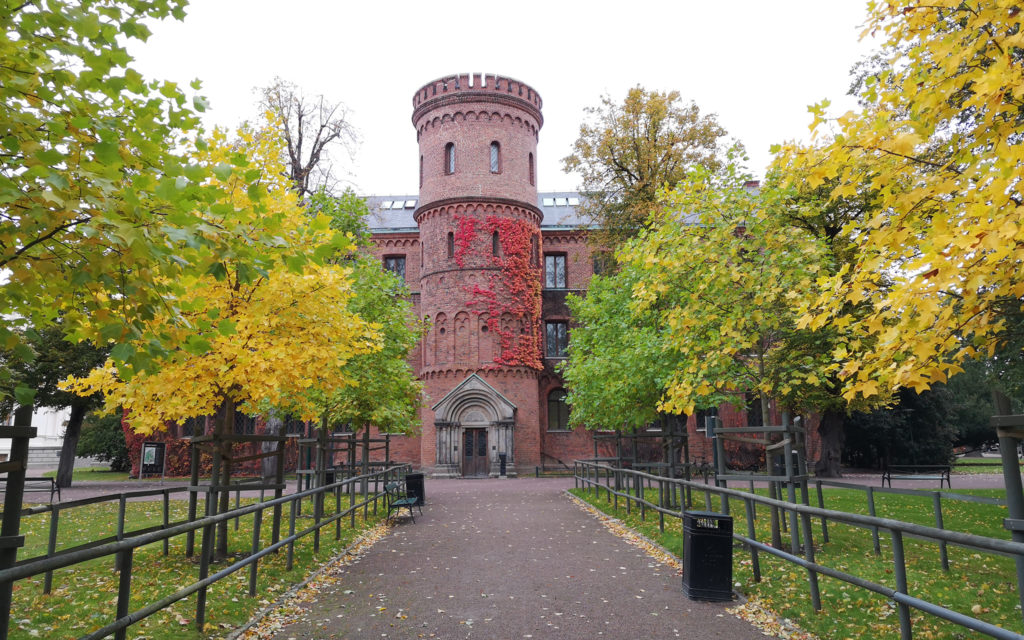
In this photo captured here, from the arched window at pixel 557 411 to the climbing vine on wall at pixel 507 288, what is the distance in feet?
8.25

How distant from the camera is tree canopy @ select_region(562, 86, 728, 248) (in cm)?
2623

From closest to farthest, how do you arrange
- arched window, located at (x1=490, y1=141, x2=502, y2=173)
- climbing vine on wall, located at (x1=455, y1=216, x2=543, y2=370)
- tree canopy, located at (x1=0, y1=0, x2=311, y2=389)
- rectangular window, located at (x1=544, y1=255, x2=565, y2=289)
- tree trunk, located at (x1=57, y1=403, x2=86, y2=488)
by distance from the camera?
tree canopy, located at (x1=0, y1=0, x2=311, y2=389) < tree trunk, located at (x1=57, y1=403, x2=86, y2=488) < climbing vine on wall, located at (x1=455, y1=216, x2=543, y2=370) < arched window, located at (x1=490, y1=141, x2=502, y2=173) < rectangular window, located at (x1=544, y1=255, x2=565, y2=289)

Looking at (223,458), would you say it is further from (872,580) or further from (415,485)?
(872,580)

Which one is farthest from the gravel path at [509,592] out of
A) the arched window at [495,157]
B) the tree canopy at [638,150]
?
the arched window at [495,157]

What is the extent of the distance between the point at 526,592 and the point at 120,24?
7159mm

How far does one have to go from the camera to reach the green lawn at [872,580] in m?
6.54

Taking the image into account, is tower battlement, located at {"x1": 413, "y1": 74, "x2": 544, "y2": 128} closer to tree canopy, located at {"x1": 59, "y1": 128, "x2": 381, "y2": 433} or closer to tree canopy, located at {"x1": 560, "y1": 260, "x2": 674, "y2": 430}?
tree canopy, located at {"x1": 560, "y1": 260, "x2": 674, "y2": 430}

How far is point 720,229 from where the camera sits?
10.3 meters

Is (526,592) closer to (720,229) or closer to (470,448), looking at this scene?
(720,229)

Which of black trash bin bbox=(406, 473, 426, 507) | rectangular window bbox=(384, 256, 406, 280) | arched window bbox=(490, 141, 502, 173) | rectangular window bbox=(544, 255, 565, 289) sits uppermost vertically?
arched window bbox=(490, 141, 502, 173)

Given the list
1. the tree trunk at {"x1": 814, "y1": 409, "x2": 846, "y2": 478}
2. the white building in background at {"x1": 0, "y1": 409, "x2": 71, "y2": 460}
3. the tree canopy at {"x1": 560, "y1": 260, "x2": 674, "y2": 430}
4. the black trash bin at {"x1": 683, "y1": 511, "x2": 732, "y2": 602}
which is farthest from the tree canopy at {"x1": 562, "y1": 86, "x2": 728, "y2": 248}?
the white building in background at {"x1": 0, "y1": 409, "x2": 71, "y2": 460}

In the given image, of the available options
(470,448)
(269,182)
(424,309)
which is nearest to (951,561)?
(269,182)

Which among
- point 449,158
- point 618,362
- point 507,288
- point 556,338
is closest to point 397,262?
point 449,158

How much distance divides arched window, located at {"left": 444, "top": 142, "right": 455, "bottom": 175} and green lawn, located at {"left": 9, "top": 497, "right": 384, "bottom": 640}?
24.4 m
